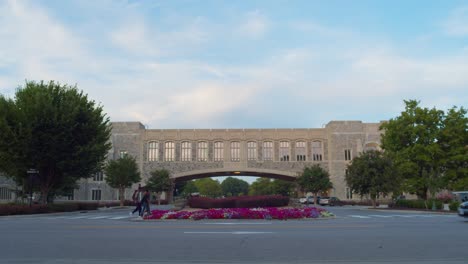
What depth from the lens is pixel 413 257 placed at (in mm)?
9117

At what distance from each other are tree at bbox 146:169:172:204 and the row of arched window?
15.1 feet

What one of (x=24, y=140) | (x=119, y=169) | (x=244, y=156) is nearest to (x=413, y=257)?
(x=24, y=140)

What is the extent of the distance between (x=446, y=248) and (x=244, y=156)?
5993cm

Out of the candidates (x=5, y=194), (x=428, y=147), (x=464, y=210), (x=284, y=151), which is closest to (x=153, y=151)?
(x=284, y=151)

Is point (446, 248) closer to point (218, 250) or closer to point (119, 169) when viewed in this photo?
point (218, 250)

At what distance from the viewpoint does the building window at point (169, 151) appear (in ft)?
233

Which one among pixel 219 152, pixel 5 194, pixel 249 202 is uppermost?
pixel 219 152

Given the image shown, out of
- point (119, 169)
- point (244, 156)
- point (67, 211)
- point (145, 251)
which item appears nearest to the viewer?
point (145, 251)

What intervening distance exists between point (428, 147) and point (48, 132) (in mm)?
34749

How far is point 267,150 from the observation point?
232ft

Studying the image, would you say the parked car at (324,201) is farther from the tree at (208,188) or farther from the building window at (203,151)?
the tree at (208,188)

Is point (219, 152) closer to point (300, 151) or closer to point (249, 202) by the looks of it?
point (300, 151)

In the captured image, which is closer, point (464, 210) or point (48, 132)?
point (464, 210)

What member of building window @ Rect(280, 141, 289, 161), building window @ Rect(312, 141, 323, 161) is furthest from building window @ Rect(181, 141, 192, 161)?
building window @ Rect(312, 141, 323, 161)
